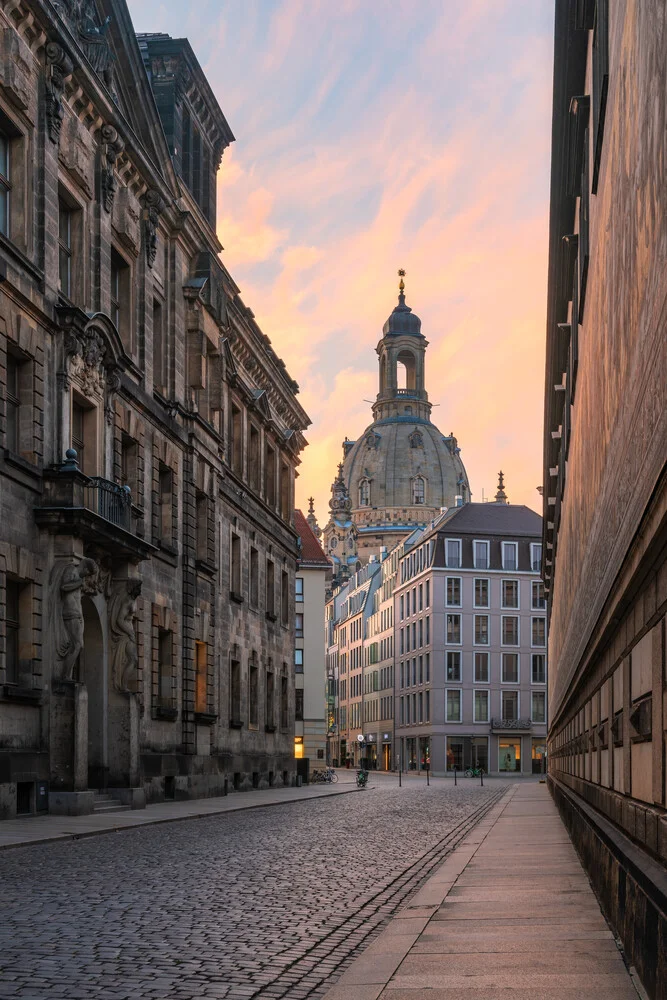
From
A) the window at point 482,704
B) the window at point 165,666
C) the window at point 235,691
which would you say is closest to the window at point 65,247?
the window at point 165,666

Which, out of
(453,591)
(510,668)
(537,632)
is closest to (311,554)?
(453,591)

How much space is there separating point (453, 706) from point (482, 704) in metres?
2.52

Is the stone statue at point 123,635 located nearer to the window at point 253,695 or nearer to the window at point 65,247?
the window at point 65,247

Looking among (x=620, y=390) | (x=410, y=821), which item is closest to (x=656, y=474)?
(x=620, y=390)

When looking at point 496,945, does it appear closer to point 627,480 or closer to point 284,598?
point 627,480

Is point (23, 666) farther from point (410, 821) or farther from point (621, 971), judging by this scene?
point (621, 971)

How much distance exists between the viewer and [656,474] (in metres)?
5.70

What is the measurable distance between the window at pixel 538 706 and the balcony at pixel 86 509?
88.2 metres

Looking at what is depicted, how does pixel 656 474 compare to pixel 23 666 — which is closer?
pixel 656 474

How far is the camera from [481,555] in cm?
11638

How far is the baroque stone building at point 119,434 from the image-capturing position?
93.1 feet

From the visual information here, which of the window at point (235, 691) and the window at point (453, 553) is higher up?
the window at point (453, 553)

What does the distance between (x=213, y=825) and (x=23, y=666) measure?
496 cm

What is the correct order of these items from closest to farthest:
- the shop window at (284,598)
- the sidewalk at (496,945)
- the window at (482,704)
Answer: the sidewalk at (496,945)
the shop window at (284,598)
the window at (482,704)
